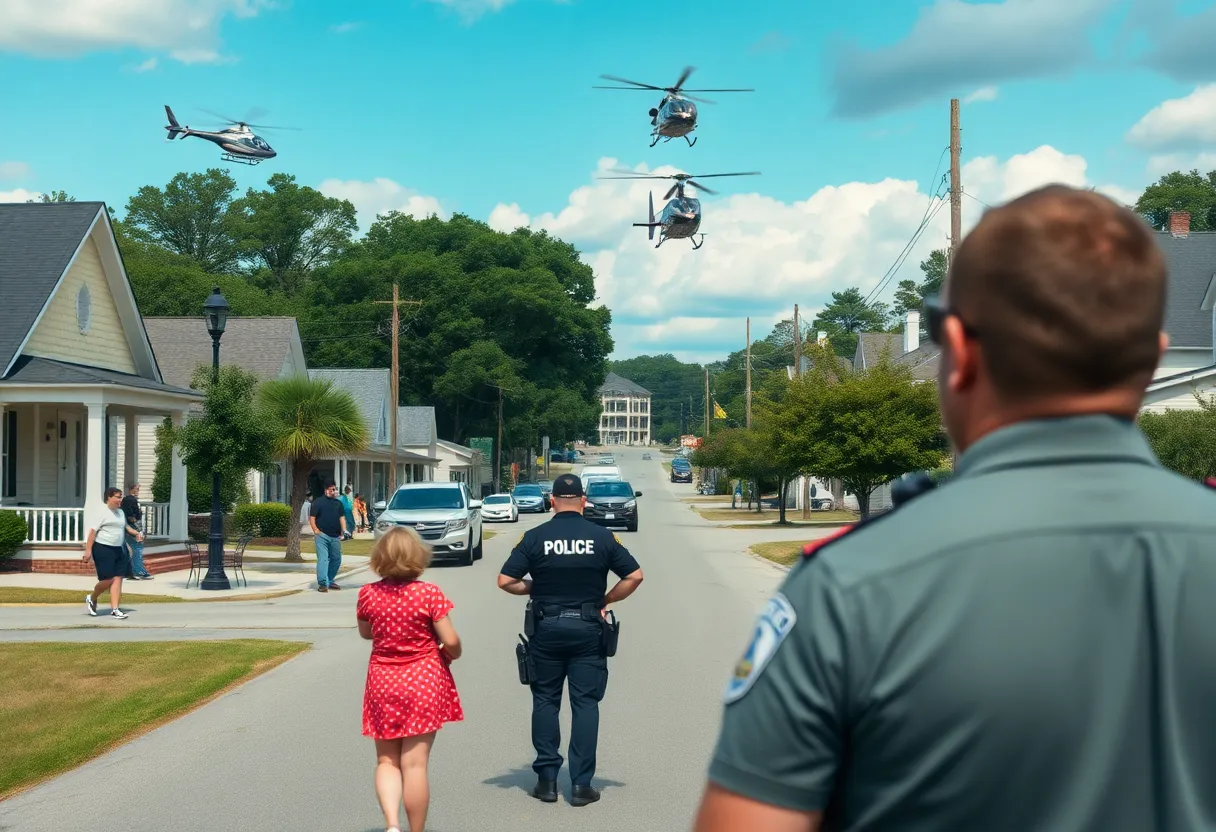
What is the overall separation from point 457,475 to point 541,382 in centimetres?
901

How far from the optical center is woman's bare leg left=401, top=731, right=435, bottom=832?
6.71 metres

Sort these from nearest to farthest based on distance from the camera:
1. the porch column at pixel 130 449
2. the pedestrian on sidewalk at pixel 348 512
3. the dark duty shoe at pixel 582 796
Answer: the dark duty shoe at pixel 582 796, the porch column at pixel 130 449, the pedestrian on sidewalk at pixel 348 512

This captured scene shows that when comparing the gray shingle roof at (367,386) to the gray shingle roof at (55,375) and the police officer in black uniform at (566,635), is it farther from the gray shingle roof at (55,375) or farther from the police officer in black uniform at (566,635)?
the police officer in black uniform at (566,635)

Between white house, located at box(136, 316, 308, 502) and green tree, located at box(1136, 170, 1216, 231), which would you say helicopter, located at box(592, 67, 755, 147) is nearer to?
white house, located at box(136, 316, 308, 502)

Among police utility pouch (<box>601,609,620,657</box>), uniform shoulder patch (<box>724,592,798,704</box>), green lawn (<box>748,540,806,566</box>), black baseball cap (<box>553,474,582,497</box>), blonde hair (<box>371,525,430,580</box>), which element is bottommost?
green lawn (<box>748,540,806,566</box>)

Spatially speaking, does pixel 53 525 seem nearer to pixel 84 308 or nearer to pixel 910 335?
pixel 84 308

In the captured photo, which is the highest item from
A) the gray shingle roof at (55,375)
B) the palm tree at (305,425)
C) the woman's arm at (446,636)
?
the gray shingle roof at (55,375)

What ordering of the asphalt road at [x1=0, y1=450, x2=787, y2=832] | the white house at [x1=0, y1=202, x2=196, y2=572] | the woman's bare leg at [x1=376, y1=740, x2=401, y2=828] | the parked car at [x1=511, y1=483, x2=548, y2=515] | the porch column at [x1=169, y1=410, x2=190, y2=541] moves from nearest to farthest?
the woman's bare leg at [x1=376, y1=740, x2=401, y2=828], the asphalt road at [x1=0, y1=450, x2=787, y2=832], the white house at [x1=0, y1=202, x2=196, y2=572], the porch column at [x1=169, y1=410, x2=190, y2=541], the parked car at [x1=511, y1=483, x2=548, y2=515]

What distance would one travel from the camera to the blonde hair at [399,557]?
Result: 6.77 meters

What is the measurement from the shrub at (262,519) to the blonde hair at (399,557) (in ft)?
104

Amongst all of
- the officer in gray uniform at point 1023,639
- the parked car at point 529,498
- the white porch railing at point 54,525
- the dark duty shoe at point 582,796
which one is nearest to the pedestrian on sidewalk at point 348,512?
the white porch railing at point 54,525

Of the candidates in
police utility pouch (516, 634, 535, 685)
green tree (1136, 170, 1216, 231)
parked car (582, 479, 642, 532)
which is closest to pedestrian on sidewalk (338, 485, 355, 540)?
parked car (582, 479, 642, 532)

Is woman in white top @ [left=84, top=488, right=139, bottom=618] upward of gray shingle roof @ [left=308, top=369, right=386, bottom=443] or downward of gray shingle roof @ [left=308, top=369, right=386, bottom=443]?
downward

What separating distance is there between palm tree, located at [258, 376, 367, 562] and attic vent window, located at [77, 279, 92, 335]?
4.37 metres
